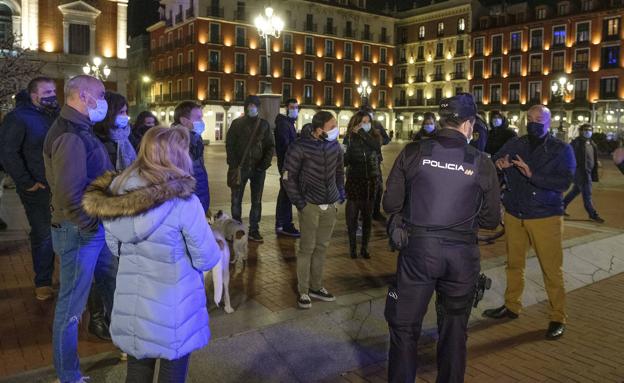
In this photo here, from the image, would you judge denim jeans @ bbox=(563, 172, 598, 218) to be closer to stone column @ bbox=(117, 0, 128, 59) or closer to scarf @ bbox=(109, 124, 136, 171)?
scarf @ bbox=(109, 124, 136, 171)

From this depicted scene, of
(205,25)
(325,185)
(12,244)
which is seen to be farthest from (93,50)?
(325,185)

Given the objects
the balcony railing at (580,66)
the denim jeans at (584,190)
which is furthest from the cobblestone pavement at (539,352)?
the balcony railing at (580,66)

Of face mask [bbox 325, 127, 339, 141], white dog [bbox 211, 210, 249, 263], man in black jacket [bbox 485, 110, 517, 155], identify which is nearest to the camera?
face mask [bbox 325, 127, 339, 141]

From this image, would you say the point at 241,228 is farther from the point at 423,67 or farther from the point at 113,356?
the point at 423,67

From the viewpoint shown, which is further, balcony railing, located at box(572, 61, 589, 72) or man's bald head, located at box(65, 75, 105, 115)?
balcony railing, located at box(572, 61, 589, 72)

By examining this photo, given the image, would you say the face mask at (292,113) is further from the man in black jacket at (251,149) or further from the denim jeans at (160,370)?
the denim jeans at (160,370)

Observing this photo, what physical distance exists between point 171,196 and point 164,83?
210ft

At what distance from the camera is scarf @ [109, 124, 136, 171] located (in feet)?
14.9

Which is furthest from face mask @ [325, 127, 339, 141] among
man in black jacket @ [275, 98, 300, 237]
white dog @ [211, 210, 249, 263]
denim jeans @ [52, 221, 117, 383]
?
man in black jacket @ [275, 98, 300, 237]

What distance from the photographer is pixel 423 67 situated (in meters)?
70.9

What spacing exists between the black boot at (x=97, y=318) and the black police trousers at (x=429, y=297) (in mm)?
2357

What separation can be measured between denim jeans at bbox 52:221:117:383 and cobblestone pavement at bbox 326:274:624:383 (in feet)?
6.02

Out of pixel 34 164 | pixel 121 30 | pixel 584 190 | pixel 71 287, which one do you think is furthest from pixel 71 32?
pixel 71 287

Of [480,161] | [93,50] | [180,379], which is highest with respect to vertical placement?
[93,50]
